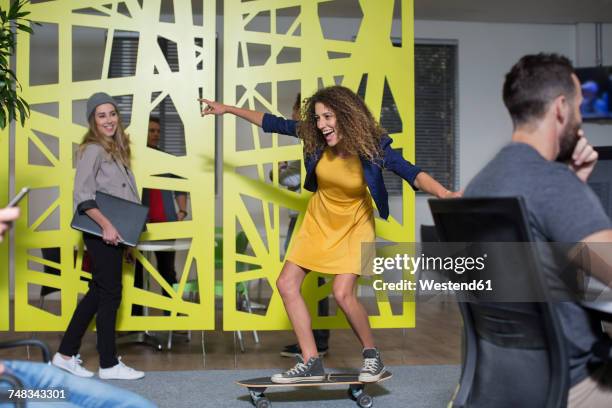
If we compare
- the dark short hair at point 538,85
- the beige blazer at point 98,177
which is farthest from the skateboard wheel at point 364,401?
the dark short hair at point 538,85

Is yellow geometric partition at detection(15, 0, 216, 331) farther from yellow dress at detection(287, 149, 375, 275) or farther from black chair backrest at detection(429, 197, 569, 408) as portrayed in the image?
black chair backrest at detection(429, 197, 569, 408)

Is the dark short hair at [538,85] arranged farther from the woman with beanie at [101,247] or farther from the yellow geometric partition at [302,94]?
the yellow geometric partition at [302,94]

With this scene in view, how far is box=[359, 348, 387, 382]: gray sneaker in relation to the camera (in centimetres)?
363

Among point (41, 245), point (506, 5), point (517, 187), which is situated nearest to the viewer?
point (517, 187)

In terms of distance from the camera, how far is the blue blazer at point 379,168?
3457mm

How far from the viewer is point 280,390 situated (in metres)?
4.09

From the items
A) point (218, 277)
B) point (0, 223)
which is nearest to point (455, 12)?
point (218, 277)

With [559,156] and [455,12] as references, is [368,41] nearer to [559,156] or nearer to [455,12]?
[559,156]

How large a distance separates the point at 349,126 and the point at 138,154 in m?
1.60

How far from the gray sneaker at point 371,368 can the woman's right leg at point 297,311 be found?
226 millimetres

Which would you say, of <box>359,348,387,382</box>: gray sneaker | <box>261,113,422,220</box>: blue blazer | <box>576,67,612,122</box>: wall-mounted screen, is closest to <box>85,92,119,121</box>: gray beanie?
<box>261,113,422,220</box>: blue blazer

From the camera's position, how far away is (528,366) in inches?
68.0

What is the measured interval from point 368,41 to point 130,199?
5.54ft

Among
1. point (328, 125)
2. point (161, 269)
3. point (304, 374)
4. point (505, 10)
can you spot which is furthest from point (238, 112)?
point (505, 10)
